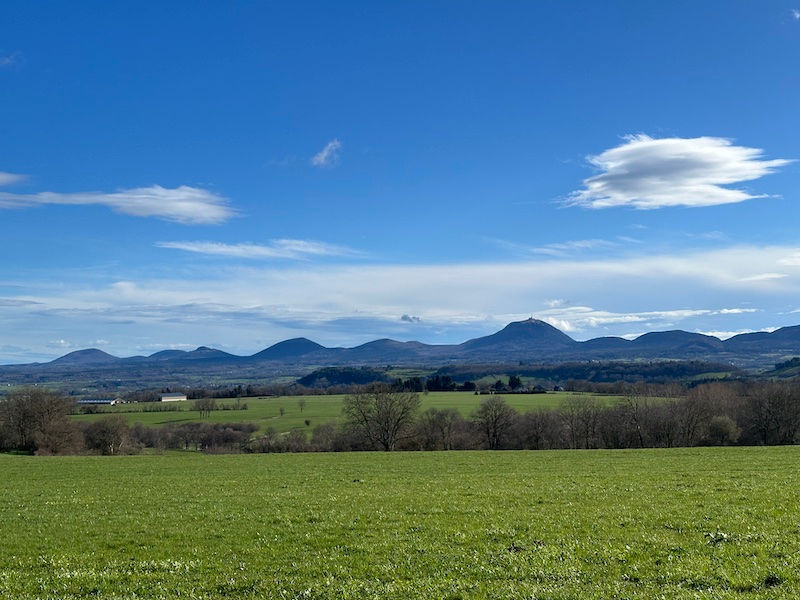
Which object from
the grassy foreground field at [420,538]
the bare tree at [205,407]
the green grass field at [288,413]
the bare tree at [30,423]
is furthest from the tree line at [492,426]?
the grassy foreground field at [420,538]

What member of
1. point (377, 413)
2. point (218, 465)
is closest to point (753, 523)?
point (218, 465)

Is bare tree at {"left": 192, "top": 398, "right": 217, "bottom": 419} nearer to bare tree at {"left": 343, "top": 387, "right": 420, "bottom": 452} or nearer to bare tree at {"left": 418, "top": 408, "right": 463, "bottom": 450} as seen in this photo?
bare tree at {"left": 343, "top": 387, "right": 420, "bottom": 452}

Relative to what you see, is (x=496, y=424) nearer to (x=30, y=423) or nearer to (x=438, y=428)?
(x=438, y=428)

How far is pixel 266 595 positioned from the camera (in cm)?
1220

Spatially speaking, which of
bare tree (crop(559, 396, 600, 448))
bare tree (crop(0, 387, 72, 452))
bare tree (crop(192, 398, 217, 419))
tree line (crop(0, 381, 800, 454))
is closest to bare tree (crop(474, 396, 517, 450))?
tree line (crop(0, 381, 800, 454))

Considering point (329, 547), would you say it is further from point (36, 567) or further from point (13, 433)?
point (13, 433)

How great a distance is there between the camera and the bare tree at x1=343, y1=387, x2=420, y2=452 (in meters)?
85.1

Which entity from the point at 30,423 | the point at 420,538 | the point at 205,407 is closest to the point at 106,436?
the point at 30,423

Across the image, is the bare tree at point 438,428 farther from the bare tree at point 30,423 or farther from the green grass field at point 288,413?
the bare tree at point 30,423

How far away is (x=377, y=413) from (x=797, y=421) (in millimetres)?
56998

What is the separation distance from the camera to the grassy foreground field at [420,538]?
40.5 ft

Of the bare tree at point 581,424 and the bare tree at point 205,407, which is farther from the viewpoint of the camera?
the bare tree at point 205,407

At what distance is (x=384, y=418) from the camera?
279 ft

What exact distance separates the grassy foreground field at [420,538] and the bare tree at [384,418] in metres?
53.7
